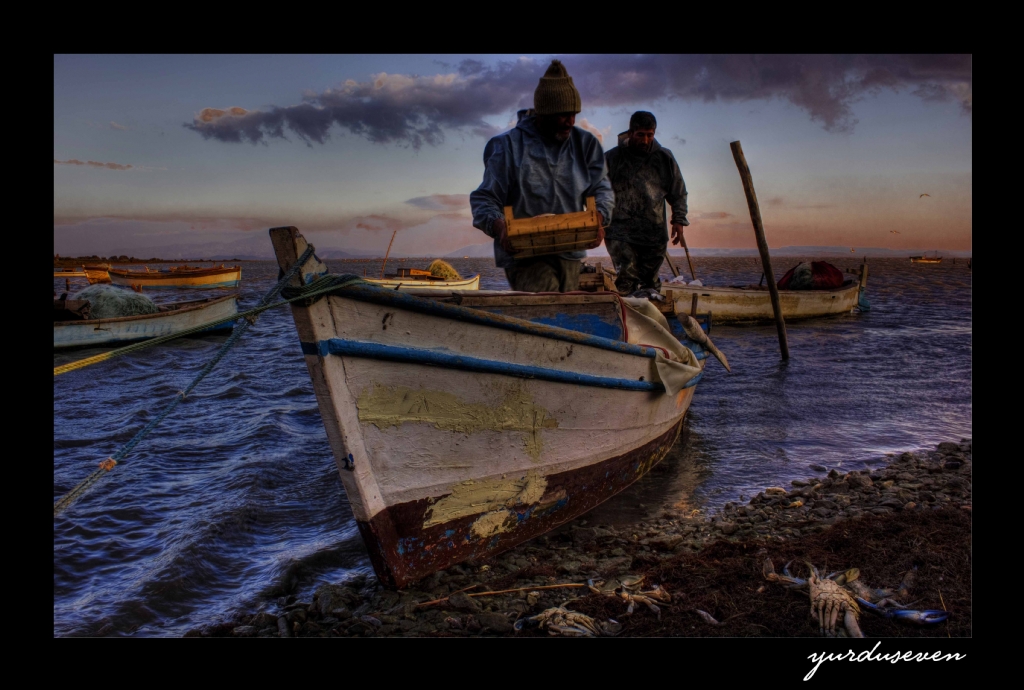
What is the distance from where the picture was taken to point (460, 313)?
317 centimetres

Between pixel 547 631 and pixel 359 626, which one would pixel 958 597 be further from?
pixel 359 626

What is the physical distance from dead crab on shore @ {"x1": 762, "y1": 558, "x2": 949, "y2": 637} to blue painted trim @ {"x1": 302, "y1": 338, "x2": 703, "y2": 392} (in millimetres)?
1461

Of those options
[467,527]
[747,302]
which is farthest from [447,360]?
[747,302]

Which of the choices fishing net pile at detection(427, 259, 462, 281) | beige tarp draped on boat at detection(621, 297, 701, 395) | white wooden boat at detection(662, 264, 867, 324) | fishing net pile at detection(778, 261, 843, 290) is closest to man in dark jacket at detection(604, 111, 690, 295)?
beige tarp draped on boat at detection(621, 297, 701, 395)

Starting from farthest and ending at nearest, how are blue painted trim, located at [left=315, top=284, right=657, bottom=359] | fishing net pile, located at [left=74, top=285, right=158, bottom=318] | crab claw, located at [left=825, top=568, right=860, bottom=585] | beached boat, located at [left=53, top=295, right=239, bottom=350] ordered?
fishing net pile, located at [left=74, top=285, right=158, bottom=318]
beached boat, located at [left=53, top=295, right=239, bottom=350]
crab claw, located at [left=825, top=568, right=860, bottom=585]
blue painted trim, located at [left=315, top=284, right=657, bottom=359]

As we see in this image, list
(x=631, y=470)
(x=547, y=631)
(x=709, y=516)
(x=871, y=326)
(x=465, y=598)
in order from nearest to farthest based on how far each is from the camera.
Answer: (x=547, y=631) → (x=465, y=598) → (x=709, y=516) → (x=631, y=470) → (x=871, y=326)

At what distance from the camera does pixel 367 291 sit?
2.87 m

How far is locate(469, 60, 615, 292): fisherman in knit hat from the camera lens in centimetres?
457

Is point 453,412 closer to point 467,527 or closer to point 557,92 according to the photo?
point 467,527

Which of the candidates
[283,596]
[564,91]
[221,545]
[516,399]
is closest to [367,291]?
[516,399]

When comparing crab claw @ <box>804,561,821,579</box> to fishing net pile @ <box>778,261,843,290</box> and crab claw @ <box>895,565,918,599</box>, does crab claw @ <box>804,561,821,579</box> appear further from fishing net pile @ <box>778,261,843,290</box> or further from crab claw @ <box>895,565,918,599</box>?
fishing net pile @ <box>778,261,843,290</box>

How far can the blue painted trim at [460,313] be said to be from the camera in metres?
2.88
